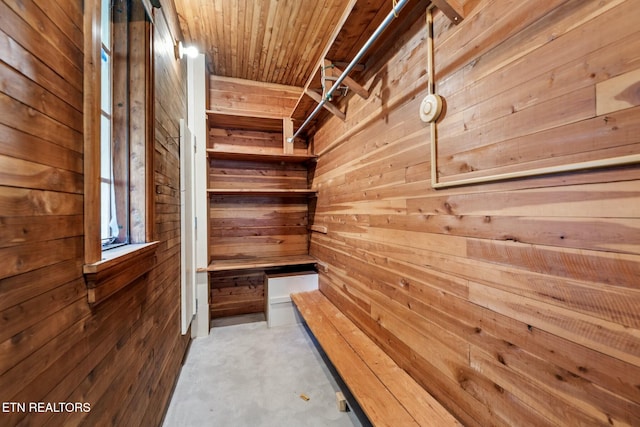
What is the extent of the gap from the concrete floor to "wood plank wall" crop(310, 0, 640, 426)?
0.74 m

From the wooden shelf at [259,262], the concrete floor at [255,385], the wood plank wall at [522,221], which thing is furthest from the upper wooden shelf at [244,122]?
the concrete floor at [255,385]

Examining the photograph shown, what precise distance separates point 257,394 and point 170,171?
1.77m

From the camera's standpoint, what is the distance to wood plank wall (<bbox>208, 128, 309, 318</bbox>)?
3.23 meters

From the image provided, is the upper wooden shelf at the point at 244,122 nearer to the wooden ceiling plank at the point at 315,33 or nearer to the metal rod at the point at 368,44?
the metal rod at the point at 368,44

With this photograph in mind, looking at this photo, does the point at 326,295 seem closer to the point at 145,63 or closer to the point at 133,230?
the point at 133,230

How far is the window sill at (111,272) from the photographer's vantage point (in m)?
0.83

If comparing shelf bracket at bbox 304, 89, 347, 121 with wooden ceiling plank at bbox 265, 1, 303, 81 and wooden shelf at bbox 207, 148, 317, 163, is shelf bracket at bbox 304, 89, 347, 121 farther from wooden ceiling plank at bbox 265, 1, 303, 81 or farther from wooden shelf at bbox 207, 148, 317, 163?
Result: wooden shelf at bbox 207, 148, 317, 163

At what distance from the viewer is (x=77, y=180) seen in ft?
2.60

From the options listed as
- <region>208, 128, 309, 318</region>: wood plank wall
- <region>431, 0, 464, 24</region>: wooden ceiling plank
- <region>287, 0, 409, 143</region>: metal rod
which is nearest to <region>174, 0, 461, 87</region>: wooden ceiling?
<region>287, 0, 409, 143</region>: metal rod

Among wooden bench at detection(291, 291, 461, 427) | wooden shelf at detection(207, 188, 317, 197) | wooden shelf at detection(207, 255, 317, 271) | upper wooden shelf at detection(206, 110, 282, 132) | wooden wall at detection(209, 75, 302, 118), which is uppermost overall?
wooden wall at detection(209, 75, 302, 118)

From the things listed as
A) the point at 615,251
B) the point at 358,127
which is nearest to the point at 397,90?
the point at 358,127

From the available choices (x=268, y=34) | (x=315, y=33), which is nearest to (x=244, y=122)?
(x=268, y=34)

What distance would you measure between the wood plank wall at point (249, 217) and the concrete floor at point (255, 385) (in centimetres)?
64

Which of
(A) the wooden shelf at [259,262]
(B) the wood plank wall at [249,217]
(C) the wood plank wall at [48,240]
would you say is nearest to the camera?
(C) the wood plank wall at [48,240]
